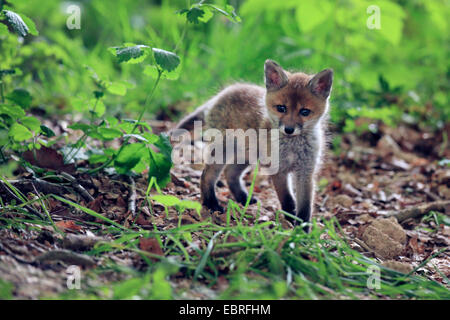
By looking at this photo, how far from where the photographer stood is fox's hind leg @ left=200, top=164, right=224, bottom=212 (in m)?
3.09

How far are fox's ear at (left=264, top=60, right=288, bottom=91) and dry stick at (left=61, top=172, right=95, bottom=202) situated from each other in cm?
150

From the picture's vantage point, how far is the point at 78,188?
2771 mm

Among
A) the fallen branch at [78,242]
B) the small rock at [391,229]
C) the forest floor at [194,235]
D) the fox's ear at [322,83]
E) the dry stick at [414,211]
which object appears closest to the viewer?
the forest floor at [194,235]

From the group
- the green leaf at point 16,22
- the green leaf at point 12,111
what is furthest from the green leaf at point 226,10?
the green leaf at point 12,111

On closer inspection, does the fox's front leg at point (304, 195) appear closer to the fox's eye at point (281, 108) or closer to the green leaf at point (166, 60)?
the fox's eye at point (281, 108)

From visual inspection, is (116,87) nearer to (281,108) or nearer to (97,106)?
(97,106)

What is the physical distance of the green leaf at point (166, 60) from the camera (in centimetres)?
234

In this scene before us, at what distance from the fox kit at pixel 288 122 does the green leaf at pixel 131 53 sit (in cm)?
107

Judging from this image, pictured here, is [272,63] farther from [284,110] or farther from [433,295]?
[433,295]

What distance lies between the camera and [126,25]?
508 centimetres

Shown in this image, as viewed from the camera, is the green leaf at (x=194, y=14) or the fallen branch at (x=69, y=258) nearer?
the fallen branch at (x=69, y=258)

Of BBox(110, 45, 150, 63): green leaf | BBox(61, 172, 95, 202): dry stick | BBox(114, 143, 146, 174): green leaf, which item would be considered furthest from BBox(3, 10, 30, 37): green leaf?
BBox(61, 172, 95, 202): dry stick

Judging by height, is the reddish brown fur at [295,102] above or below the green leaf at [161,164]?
above

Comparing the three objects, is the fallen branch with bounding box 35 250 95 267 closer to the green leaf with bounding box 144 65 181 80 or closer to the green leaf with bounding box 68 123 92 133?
the green leaf with bounding box 68 123 92 133
